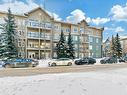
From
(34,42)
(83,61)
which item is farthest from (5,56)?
(34,42)

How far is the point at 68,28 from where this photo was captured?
81562mm

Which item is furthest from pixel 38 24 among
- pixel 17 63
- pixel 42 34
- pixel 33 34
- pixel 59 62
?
pixel 17 63

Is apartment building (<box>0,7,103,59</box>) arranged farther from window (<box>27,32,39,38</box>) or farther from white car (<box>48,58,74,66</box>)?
white car (<box>48,58,74,66</box>)

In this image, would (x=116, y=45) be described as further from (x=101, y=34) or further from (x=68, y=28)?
(x=68, y=28)

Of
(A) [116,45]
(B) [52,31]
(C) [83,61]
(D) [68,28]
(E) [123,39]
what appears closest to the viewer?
(C) [83,61]

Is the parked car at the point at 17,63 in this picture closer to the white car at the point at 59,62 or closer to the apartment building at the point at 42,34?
the white car at the point at 59,62

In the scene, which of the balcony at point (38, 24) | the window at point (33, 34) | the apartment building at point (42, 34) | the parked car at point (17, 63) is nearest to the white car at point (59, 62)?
the parked car at point (17, 63)

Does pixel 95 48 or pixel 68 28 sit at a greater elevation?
pixel 68 28

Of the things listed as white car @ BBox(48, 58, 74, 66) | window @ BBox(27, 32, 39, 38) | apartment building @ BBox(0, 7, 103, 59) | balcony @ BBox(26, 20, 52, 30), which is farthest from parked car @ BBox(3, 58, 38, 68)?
balcony @ BBox(26, 20, 52, 30)

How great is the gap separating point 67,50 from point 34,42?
33.7ft

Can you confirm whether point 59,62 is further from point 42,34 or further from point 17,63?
point 42,34

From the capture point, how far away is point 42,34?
7344 cm

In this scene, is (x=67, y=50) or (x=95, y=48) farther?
(x=95, y=48)

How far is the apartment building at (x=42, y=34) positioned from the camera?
226 feet
